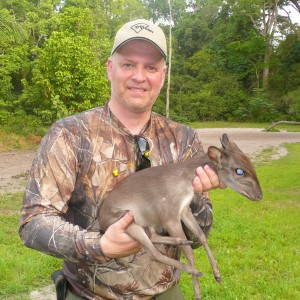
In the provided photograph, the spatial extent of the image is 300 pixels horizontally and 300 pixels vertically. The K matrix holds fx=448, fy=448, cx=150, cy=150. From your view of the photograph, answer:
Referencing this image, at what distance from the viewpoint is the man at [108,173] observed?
253 centimetres

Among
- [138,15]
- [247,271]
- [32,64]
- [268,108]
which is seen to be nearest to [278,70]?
[268,108]

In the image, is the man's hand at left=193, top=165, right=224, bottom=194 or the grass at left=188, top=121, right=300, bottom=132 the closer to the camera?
the man's hand at left=193, top=165, right=224, bottom=194

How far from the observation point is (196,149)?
324 centimetres

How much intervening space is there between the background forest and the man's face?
22760 mm

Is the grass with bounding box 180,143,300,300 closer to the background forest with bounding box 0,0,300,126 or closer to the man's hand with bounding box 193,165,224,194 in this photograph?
the man's hand with bounding box 193,165,224,194

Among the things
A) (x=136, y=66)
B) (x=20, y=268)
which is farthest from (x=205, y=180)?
(x=20, y=268)

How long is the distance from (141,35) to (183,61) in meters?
53.6

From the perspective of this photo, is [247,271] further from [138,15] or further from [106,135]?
[138,15]

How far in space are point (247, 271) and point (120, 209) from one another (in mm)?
4920

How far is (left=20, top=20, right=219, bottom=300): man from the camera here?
2.53 m

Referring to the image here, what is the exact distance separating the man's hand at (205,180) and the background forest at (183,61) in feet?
75.5

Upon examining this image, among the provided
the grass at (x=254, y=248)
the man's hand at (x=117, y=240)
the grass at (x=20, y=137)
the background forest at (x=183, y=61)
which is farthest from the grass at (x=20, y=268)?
the background forest at (x=183, y=61)

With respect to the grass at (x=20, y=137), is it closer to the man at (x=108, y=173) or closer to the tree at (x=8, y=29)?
the tree at (x=8, y=29)

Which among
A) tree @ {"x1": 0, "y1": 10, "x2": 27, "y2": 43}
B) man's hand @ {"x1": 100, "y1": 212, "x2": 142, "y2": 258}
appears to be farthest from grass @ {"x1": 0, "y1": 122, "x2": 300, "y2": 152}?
man's hand @ {"x1": 100, "y1": 212, "x2": 142, "y2": 258}
